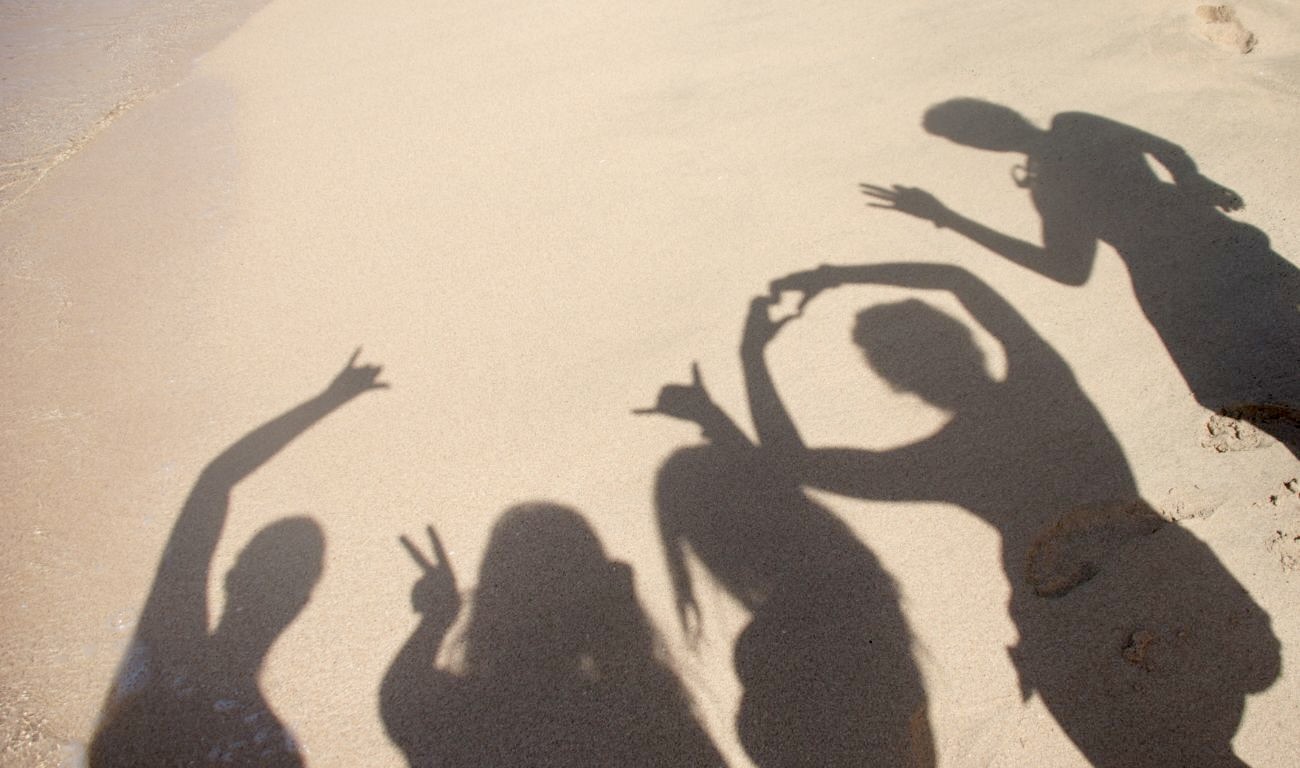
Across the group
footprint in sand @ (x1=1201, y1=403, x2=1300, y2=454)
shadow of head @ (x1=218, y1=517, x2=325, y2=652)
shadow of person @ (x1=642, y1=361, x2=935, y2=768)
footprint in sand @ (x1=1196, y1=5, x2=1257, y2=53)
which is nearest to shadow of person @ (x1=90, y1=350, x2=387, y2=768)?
shadow of head @ (x1=218, y1=517, x2=325, y2=652)

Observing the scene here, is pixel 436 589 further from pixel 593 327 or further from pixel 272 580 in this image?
pixel 593 327

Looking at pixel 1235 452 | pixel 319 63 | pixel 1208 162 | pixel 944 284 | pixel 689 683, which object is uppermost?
pixel 319 63

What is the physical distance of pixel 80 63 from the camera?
22.4 ft

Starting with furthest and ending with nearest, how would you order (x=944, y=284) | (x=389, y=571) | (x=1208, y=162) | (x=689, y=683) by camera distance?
(x=1208, y=162)
(x=944, y=284)
(x=389, y=571)
(x=689, y=683)

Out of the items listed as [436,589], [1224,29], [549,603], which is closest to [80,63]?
[436,589]

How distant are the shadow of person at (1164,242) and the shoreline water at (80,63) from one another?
6.28 meters

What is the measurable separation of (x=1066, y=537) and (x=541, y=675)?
2.02 m

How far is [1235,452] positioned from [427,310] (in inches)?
151

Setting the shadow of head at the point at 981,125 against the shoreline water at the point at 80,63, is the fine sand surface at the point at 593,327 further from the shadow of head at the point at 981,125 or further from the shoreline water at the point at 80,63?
the shoreline water at the point at 80,63

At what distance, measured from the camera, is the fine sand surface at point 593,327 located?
8.31 ft

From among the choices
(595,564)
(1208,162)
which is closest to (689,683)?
(595,564)

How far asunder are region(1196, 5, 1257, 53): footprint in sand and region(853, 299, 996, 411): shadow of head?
13.5 feet

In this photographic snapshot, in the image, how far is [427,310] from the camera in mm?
3924

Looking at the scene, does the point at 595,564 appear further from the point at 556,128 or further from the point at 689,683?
the point at 556,128
